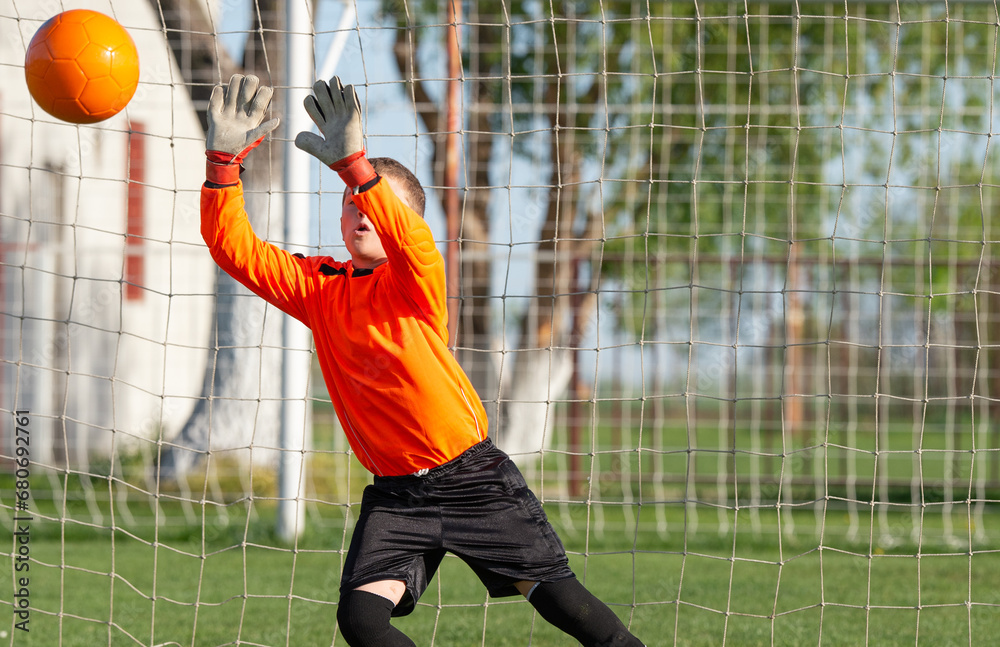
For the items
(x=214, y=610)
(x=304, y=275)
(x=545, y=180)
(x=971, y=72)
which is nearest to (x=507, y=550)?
(x=304, y=275)

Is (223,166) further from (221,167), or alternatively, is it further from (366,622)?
(366,622)

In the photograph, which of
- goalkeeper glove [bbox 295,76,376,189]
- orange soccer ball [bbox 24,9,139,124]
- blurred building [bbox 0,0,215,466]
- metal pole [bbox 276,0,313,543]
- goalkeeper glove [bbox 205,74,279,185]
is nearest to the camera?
goalkeeper glove [bbox 295,76,376,189]

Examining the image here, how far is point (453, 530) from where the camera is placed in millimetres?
2410

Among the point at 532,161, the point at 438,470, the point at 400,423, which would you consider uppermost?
the point at 532,161

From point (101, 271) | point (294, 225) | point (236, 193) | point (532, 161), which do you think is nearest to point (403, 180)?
point (236, 193)

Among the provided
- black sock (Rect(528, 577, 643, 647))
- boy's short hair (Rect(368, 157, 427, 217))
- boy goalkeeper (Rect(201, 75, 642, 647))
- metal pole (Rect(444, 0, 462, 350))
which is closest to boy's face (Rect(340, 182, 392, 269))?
boy goalkeeper (Rect(201, 75, 642, 647))

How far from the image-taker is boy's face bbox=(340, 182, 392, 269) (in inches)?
96.8

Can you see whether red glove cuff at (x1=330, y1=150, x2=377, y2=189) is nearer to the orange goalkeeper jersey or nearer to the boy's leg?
the orange goalkeeper jersey

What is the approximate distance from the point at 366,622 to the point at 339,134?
3.85 ft

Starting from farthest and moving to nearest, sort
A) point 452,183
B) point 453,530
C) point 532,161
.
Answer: point 532,161
point 452,183
point 453,530

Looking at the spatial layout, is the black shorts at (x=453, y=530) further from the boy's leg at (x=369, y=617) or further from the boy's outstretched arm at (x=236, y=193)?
the boy's outstretched arm at (x=236, y=193)

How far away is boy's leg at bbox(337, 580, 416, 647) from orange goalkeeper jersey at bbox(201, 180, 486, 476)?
0.30m

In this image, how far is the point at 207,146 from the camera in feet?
8.35

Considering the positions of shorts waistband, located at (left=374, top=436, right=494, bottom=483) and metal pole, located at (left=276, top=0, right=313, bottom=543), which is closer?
shorts waistband, located at (left=374, top=436, right=494, bottom=483)
